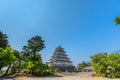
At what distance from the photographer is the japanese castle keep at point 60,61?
64475 mm

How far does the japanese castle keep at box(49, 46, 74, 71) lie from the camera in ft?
212

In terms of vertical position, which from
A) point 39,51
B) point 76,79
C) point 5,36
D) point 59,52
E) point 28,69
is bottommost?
point 76,79

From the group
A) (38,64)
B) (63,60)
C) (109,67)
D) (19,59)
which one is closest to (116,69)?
(109,67)

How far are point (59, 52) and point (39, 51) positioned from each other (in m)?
31.3

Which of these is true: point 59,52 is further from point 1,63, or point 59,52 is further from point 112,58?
point 1,63

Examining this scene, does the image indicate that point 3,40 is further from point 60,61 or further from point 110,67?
point 60,61

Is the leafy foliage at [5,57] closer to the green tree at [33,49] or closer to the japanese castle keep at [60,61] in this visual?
the green tree at [33,49]

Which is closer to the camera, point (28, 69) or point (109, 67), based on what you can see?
point (28, 69)

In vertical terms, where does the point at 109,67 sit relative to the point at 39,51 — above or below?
below

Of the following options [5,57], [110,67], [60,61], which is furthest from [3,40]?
[60,61]

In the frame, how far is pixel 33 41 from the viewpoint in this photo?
1425 inches

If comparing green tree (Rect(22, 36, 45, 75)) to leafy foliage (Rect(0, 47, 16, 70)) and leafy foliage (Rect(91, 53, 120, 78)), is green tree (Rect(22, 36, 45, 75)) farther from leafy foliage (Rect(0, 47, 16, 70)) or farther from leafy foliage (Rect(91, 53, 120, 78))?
leafy foliage (Rect(91, 53, 120, 78))

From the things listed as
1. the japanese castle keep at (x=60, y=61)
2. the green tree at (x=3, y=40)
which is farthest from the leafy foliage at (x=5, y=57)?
the japanese castle keep at (x=60, y=61)

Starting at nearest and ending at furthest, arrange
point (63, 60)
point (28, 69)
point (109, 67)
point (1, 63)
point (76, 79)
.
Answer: point (76, 79)
point (1, 63)
point (28, 69)
point (109, 67)
point (63, 60)
